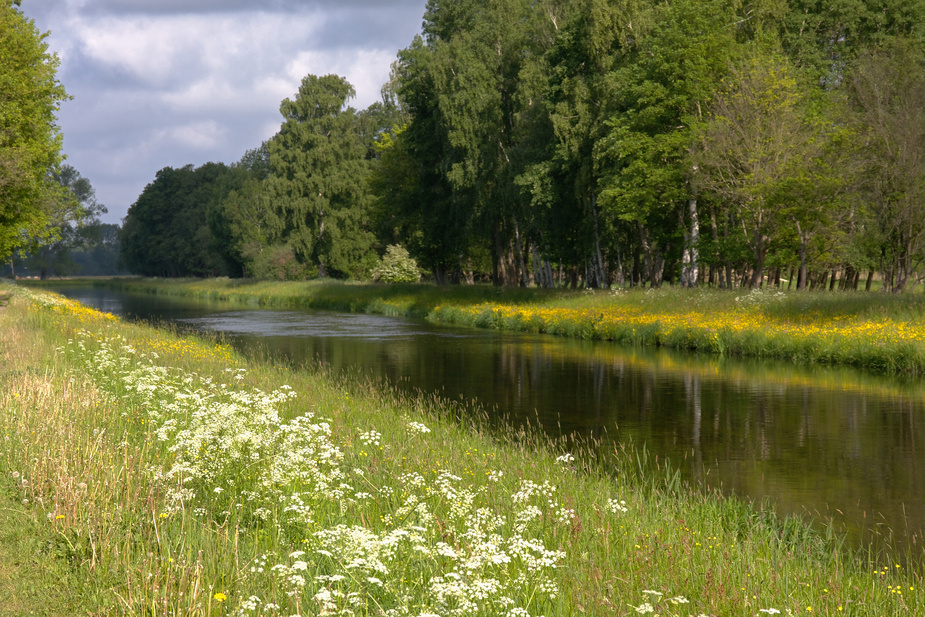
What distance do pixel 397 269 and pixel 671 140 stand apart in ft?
108

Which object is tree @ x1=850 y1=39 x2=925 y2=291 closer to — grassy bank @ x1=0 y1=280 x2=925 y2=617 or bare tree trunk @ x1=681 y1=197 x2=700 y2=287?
bare tree trunk @ x1=681 y1=197 x2=700 y2=287

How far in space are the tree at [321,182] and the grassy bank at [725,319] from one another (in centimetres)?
2450

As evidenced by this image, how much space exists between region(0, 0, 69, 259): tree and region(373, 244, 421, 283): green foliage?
30.9 metres

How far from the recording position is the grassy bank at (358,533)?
5398mm

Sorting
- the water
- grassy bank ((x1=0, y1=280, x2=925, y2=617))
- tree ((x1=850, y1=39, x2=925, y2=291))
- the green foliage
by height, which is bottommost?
the water

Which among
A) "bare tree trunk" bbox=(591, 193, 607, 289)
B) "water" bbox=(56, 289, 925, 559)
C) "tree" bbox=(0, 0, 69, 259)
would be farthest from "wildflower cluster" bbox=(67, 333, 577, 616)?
"bare tree trunk" bbox=(591, 193, 607, 289)

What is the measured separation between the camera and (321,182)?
233 feet

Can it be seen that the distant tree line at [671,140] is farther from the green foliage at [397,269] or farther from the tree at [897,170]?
the green foliage at [397,269]

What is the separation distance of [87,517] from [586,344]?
2697 cm

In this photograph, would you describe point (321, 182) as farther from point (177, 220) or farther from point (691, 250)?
point (177, 220)

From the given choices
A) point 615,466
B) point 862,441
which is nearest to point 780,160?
point 862,441

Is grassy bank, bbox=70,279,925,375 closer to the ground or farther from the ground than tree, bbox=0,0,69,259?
closer to the ground

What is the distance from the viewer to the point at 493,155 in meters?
45.9

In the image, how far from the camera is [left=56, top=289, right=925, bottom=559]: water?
38.7ft
